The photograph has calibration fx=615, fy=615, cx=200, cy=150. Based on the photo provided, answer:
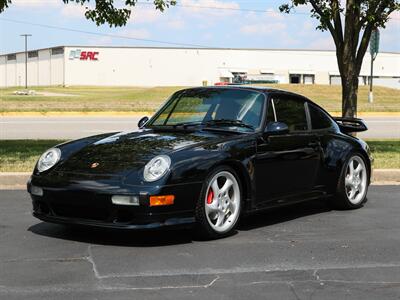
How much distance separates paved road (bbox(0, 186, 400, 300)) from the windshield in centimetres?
109

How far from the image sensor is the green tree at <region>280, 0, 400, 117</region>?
1084 centimetres

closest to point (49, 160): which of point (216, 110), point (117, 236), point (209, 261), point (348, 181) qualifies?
point (117, 236)

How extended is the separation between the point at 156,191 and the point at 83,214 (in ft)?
2.26

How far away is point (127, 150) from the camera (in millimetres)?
5539

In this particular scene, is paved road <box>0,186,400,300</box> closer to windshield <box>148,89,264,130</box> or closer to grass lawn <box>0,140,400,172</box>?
windshield <box>148,89,264,130</box>

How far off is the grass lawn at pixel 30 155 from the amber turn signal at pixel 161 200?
4250 mm

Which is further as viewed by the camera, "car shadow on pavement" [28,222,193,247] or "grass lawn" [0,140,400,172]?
"grass lawn" [0,140,400,172]

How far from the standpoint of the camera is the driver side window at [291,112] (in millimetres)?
6430

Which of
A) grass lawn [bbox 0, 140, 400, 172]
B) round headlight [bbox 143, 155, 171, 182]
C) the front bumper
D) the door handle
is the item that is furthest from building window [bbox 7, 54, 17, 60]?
round headlight [bbox 143, 155, 171, 182]

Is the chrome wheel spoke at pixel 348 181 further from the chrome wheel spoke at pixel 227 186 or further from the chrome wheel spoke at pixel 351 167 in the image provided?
the chrome wheel spoke at pixel 227 186

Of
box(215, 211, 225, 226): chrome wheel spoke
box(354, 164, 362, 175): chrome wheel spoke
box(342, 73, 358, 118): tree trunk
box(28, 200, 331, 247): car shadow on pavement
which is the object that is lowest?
box(28, 200, 331, 247): car shadow on pavement

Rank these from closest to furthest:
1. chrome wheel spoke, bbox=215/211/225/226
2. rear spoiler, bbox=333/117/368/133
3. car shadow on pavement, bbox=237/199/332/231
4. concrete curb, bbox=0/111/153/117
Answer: chrome wheel spoke, bbox=215/211/225/226 < car shadow on pavement, bbox=237/199/332/231 < rear spoiler, bbox=333/117/368/133 < concrete curb, bbox=0/111/153/117

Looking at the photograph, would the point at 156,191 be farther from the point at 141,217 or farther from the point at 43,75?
the point at 43,75

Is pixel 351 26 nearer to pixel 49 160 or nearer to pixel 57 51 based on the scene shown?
pixel 49 160
